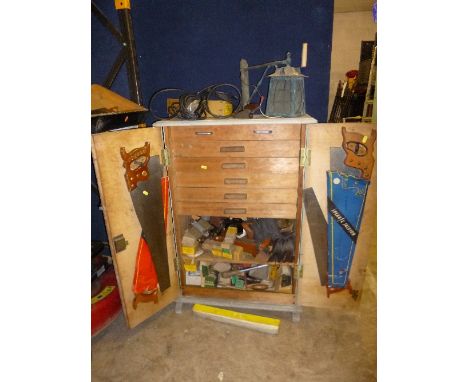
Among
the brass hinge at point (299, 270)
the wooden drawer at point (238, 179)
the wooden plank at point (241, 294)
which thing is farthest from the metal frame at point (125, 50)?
the brass hinge at point (299, 270)

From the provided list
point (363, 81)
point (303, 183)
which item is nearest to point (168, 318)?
point (303, 183)

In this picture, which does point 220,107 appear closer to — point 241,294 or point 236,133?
point 236,133

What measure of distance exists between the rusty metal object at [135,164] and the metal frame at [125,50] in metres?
0.82

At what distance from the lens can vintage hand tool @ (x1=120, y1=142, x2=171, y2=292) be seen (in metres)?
1.65

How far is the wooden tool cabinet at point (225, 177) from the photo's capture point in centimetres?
161

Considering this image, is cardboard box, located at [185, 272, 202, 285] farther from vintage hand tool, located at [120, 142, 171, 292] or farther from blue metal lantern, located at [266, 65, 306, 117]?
blue metal lantern, located at [266, 65, 306, 117]

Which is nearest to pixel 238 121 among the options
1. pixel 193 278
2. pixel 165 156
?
pixel 165 156

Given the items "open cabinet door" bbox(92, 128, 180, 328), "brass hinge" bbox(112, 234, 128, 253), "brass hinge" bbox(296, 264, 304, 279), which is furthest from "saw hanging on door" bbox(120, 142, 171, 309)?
"brass hinge" bbox(296, 264, 304, 279)

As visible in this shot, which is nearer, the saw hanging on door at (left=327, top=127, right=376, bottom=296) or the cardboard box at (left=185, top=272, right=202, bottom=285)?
the saw hanging on door at (left=327, top=127, right=376, bottom=296)

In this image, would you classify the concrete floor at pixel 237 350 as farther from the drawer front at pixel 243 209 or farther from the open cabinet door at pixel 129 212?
the drawer front at pixel 243 209

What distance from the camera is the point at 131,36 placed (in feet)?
7.09

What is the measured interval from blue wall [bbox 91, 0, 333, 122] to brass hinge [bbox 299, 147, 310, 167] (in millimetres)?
627
